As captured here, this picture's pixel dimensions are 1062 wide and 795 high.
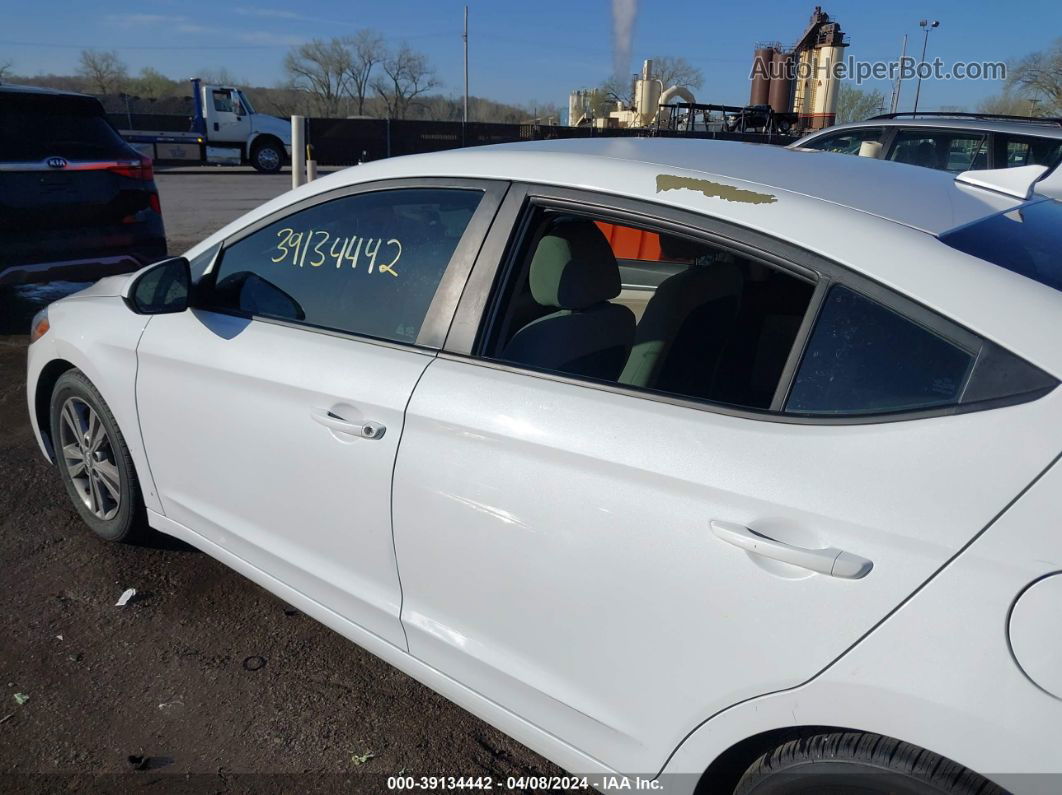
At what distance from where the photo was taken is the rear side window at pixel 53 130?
5.94 metres

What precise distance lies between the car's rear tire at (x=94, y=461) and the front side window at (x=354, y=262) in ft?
2.70

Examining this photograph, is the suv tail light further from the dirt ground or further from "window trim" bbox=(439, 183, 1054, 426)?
"window trim" bbox=(439, 183, 1054, 426)

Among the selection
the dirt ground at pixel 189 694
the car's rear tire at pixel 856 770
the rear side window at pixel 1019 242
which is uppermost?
the rear side window at pixel 1019 242

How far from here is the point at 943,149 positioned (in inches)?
274

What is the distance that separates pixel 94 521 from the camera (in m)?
3.36

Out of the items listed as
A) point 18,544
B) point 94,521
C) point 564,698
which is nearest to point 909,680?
point 564,698

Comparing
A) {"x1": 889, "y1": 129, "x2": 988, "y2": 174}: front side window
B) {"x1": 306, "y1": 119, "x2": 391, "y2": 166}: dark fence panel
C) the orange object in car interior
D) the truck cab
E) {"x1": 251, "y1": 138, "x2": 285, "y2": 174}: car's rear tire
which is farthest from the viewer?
{"x1": 306, "y1": 119, "x2": 391, "y2": 166}: dark fence panel

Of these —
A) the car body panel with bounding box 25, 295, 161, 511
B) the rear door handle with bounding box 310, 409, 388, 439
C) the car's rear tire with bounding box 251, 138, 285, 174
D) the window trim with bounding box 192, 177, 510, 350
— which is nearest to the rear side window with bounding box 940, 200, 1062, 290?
the window trim with bounding box 192, 177, 510, 350

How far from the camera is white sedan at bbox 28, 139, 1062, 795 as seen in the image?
4.35 ft

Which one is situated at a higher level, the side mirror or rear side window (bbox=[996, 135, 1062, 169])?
rear side window (bbox=[996, 135, 1062, 169])

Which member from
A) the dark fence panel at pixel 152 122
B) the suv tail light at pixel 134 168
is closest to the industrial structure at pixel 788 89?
the dark fence panel at pixel 152 122

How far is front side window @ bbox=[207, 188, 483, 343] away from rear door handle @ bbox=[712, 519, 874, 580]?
1085 millimetres

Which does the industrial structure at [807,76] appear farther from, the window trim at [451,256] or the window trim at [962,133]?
the window trim at [451,256]

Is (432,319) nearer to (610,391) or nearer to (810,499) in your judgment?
(610,391)
